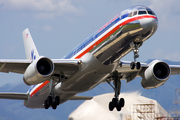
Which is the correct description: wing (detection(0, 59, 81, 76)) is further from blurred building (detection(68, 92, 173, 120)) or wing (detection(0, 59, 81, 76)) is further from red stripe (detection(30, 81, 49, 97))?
blurred building (detection(68, 92, 173, 120))

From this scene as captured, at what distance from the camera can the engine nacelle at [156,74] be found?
32.0 metres

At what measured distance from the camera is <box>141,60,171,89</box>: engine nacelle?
1261 inches

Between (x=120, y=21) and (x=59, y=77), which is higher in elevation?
(x=120, y=21)

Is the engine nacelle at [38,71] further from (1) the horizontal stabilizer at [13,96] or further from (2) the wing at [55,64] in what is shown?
(1) the horizontal stabilizer at [13,96]

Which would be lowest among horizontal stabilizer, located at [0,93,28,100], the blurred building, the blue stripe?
the blurred building

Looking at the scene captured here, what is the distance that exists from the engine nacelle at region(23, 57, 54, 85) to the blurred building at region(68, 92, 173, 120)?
18545 mm

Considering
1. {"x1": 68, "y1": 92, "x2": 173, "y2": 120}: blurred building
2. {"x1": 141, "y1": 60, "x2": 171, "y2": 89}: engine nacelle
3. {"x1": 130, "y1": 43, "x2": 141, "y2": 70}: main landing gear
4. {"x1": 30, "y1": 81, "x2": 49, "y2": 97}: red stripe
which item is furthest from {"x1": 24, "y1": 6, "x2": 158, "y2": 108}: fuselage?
{"x1": 68, "y1": 92, "x2": 173, "y2": 120}: blurred building

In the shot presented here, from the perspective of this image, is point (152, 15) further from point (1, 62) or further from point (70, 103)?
point (70, 103)

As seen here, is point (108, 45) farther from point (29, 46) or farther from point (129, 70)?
point (29, 46)

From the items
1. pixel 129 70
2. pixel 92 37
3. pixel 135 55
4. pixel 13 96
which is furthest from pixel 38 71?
pixel 13 96

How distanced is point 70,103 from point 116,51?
9954cm

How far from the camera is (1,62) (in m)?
29.0

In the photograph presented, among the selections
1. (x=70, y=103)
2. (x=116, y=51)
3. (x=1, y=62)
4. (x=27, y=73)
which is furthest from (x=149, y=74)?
(x=70, y=103)

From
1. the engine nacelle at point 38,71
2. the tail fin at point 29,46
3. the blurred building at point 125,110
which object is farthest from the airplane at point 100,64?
the blurred building at point 125,110
